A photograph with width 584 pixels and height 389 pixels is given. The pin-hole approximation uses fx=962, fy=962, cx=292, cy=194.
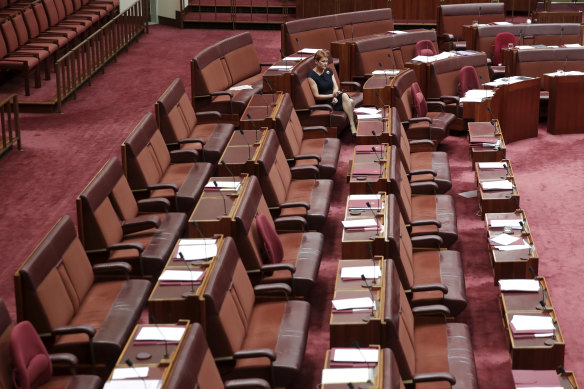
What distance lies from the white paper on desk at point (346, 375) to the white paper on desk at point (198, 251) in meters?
1.27

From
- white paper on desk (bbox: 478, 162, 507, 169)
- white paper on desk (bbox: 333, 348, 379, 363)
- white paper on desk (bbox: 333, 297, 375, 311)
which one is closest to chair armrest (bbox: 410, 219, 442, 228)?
white paper on desk (bbox: 478, 162, 507, 169)

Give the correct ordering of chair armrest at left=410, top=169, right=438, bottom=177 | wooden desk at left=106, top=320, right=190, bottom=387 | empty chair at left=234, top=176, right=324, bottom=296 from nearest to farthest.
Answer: wooden desk at left=106, top=320, right=190, bottom=387
empty chair at left=234, top=176, right=324, bottom=296
chair armrest at left=410, top=169, right=438, bottom=177

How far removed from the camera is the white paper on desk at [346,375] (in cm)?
443

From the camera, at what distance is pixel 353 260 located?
568 cm

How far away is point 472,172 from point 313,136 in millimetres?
1457

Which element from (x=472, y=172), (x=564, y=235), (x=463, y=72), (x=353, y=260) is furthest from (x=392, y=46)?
(x=353, y=260)

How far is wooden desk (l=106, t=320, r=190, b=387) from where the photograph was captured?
4.35 metres

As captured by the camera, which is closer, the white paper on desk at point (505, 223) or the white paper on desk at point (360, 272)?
the white paper on desk at point (360, 272)

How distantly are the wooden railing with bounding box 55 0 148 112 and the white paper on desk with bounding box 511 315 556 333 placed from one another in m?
5.96

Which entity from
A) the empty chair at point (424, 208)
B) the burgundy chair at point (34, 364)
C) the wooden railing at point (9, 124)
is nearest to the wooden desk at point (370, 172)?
the empty chair at point (424, 208)

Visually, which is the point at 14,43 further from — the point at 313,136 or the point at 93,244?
the point at 93,244

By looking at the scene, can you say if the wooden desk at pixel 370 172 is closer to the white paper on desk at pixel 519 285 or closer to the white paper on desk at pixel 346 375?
the white paper on desk at pixel 519 285

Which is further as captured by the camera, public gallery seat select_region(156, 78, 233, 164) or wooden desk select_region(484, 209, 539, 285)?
public gallery seat select_region(156, 78, 233, 164)

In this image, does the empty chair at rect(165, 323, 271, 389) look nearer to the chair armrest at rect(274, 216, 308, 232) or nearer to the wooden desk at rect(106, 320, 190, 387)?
the wooden desk at rect(106, 320, 190, 387)
